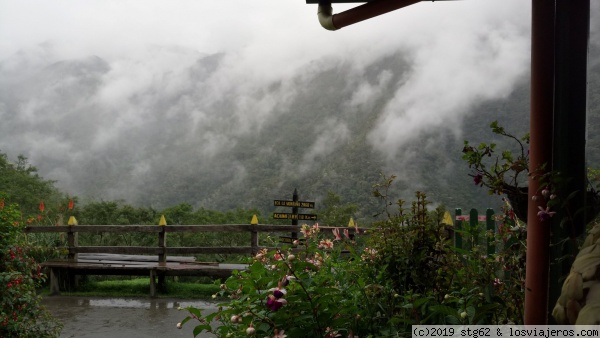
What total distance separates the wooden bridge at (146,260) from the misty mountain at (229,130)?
6.15 m

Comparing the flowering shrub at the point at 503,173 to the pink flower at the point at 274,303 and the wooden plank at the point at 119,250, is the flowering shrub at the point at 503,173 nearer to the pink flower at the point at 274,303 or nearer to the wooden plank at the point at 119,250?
the pink flower at the point at 274,303

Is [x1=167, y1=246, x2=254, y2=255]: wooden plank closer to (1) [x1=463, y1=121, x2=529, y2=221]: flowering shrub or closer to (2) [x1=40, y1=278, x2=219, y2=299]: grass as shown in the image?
(2) [x1=40, y1=278, x2=219, y2=299]: grass

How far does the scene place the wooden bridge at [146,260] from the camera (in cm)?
1025

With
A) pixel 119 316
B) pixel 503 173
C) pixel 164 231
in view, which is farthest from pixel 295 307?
pixel 164 231

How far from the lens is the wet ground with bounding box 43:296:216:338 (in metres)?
7.41

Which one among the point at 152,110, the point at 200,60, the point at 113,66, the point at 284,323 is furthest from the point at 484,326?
the point at 113,66

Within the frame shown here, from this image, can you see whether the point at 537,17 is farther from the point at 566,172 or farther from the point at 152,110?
the point at 152,110

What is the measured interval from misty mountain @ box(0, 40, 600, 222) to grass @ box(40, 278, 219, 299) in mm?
6892

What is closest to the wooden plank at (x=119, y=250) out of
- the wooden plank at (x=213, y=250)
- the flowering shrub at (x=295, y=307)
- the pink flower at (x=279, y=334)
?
the wooden plank at (x=213, y=250)

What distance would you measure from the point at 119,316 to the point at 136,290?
241 centimetres

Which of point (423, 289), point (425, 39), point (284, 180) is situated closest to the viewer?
point (423, 289)

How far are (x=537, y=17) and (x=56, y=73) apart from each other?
5736cm

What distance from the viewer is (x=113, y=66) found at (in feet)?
181

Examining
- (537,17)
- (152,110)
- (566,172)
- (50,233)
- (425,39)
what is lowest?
(50,233)
